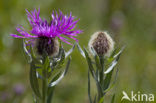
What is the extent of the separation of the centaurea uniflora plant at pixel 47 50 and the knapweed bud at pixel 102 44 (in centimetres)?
18

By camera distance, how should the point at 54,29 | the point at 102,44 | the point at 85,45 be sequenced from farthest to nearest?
the point at 85,45
the point at 102,44
the point at 54,29

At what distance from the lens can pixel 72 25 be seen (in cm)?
174

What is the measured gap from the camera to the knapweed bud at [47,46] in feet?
5.68

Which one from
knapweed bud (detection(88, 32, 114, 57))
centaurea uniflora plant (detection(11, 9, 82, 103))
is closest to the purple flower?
centaurea uniflora plant (detection(11, 9, 82, 103))

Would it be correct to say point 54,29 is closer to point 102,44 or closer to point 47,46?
point 47,46

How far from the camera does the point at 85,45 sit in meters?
4.35

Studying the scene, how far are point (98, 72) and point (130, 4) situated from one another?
388cm

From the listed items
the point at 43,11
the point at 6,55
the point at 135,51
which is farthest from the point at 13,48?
the point at 135,51

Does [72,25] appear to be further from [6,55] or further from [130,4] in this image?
[130,4]

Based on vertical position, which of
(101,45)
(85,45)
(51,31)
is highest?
(51,31)

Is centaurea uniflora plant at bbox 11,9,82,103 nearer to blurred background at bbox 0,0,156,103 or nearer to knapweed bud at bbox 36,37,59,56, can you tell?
knapweed bud at bbox 36,37,59,56

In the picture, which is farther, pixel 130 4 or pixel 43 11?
pixel 130 4

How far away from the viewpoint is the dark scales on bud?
183 cm

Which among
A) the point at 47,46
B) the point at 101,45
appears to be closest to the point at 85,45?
the point at 101,45
